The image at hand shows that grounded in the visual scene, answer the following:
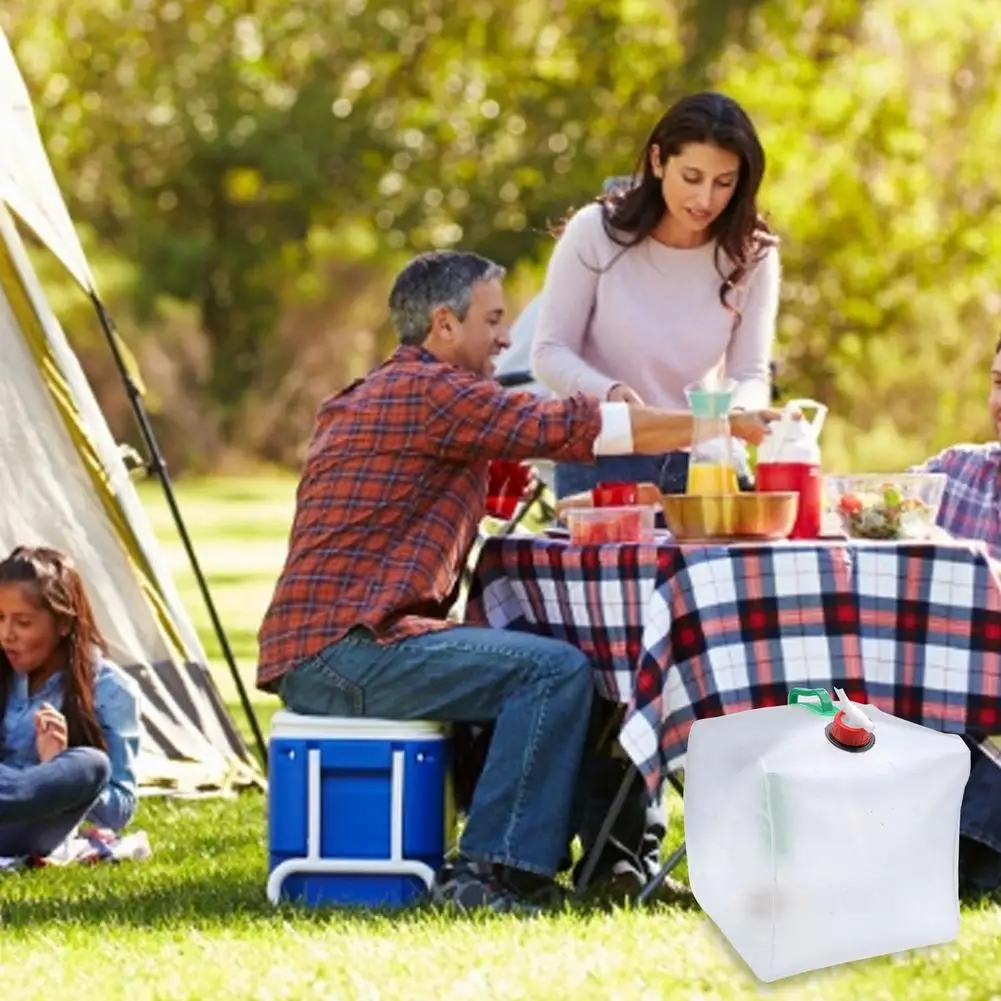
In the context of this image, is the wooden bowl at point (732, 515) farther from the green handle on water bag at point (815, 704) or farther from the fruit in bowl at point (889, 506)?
the green handle on water bag at point (815, 704)

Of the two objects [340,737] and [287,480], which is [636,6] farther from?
[340,737]

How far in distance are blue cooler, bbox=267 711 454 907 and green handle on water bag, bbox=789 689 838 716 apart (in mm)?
987

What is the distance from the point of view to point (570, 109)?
25.5m

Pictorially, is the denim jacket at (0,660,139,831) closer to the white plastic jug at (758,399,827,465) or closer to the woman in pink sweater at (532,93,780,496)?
the woman in pink sweater at (532,93,780,496)

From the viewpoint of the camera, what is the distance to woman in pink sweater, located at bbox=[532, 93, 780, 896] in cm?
485

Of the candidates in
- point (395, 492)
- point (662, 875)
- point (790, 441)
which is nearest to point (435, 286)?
point (395, 492)

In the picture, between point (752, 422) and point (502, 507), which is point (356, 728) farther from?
point (752, 422)

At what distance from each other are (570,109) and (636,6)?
1.36 meters

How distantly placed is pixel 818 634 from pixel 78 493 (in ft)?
7.86

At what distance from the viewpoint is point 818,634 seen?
4125 mm

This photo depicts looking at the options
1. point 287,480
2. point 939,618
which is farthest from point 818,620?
point 287,480

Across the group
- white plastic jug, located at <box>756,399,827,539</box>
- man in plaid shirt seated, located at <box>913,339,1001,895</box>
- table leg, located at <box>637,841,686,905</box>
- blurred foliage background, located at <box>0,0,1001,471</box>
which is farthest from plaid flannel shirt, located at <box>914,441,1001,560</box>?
blurred foliage background, located at <box>0,0,1001,471</box>

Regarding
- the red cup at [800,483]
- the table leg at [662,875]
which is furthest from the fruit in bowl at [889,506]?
the table leg at [662,875]

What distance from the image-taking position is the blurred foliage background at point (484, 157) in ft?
80.0
